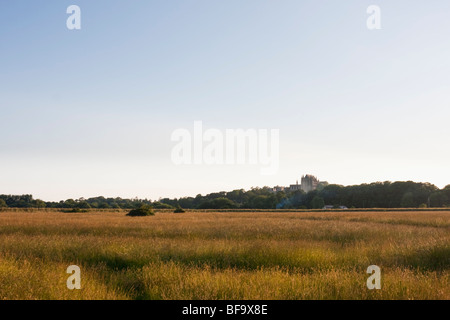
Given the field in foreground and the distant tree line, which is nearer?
the field in foreground

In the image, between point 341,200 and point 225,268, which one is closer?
point 225,268

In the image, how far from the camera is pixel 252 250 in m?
12.1

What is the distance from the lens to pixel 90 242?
1431 cm

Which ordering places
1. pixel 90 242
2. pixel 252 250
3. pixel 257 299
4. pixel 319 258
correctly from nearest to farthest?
pixel 257 299, pixel 319 258, pixel 252 250, pixel 90 242

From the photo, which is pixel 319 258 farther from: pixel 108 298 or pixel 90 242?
pixel 90 242

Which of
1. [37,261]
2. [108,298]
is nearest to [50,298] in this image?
[108,298]

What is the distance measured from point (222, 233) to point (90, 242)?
22.9 ft

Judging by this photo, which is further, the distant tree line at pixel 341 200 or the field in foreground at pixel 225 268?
the distant tree line at pixel 341 200

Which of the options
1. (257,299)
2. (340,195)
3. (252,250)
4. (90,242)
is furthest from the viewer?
(340,195)

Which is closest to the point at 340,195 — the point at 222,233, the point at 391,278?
the point at 222,233
